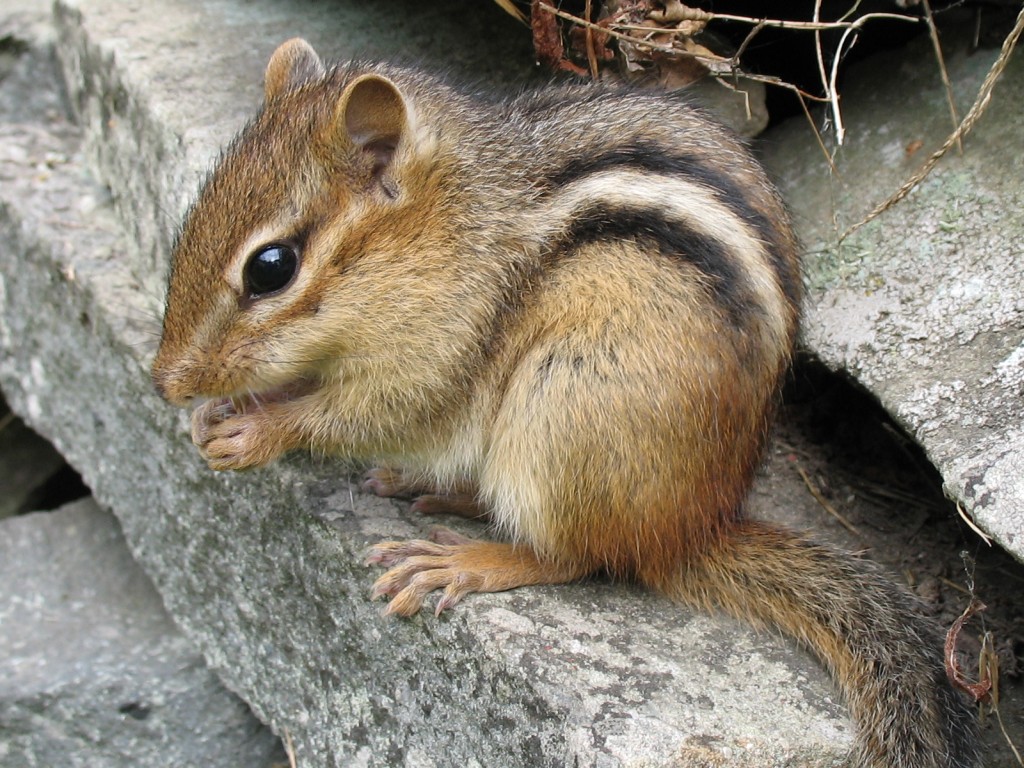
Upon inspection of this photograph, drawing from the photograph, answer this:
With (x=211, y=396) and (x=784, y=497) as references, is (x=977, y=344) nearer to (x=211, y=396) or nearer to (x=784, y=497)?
(x=784, y=497)

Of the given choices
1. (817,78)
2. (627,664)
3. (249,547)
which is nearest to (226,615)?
(249,547)

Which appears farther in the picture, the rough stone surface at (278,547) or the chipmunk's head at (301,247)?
the chipmunk's head at (301,247)

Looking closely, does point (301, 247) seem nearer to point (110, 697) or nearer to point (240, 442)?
point (240, 442)

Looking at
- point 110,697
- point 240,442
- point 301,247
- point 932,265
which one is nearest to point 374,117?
point 301,247

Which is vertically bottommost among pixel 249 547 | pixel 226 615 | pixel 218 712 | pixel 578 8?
pixel 218 712

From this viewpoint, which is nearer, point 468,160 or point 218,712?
point 468,160

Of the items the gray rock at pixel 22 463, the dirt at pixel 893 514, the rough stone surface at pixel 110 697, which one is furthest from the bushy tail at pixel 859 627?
the gray rock at pixel 22 463

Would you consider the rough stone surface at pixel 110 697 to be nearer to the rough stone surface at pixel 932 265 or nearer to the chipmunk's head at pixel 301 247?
the chipmunk's head at pixel 301 247
